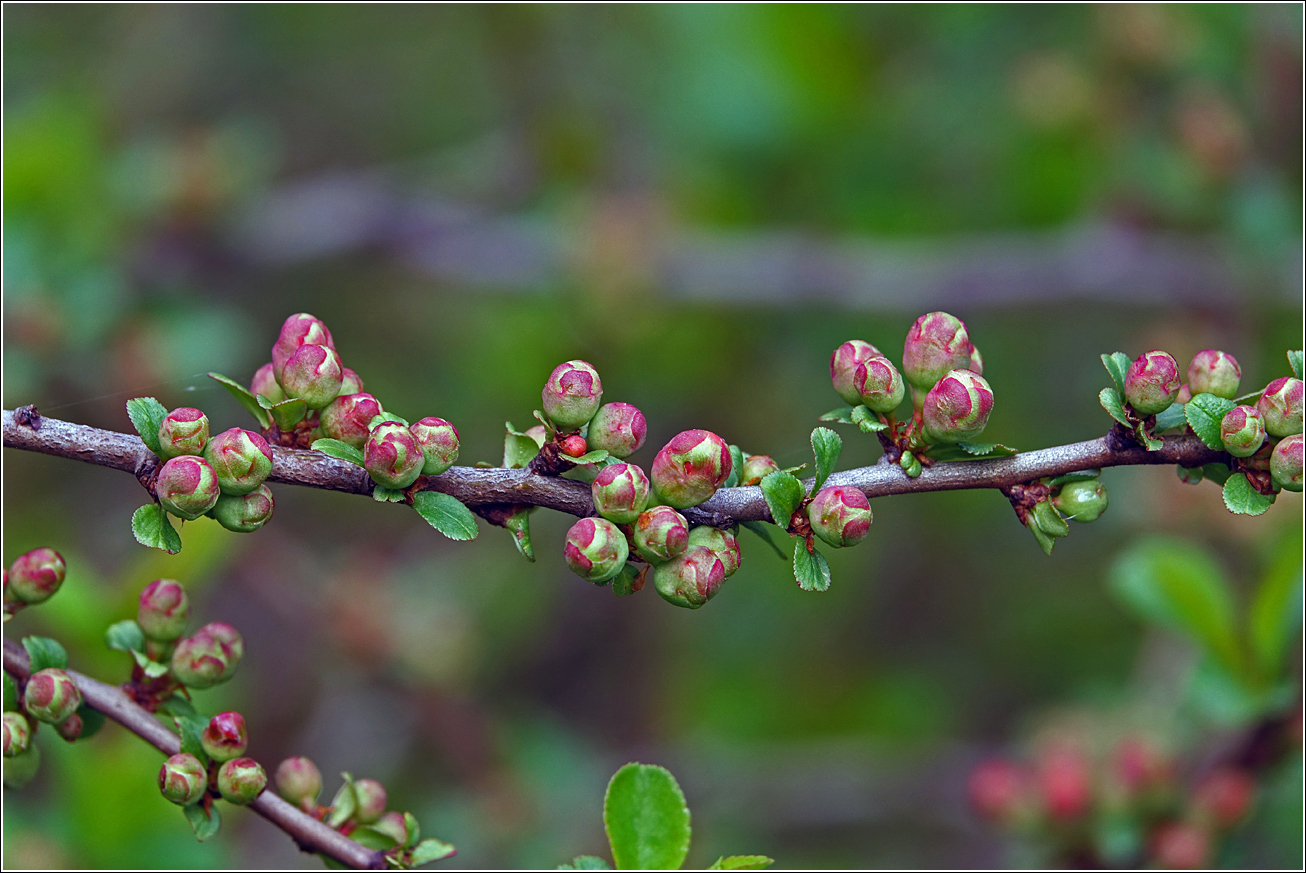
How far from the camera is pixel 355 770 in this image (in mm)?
2840

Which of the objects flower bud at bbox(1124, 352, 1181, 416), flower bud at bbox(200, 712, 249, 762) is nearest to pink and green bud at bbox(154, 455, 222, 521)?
flower bud at bbox(200, 712, 249, 762)

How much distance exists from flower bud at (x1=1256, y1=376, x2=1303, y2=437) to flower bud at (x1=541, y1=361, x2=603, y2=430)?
0.57m

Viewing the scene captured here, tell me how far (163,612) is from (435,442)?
15.3 inches

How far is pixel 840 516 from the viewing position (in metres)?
0.90

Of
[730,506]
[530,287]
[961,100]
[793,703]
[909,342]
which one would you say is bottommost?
[793,703]

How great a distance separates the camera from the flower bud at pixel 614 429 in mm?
969

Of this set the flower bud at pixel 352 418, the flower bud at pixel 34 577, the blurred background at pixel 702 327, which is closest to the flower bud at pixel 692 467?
the flower bud at pixel 352 418

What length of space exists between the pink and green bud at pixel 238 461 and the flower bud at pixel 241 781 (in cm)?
Result: 26

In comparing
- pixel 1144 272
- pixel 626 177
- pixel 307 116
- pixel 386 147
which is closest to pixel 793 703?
pixel 1144 272

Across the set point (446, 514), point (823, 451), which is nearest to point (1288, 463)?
point (823, 451)

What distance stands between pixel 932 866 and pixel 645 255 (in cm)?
168

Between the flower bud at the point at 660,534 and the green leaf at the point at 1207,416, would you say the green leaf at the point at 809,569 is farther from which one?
the green leaf at the point at 1207,416

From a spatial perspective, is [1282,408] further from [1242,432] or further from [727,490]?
[727,490]

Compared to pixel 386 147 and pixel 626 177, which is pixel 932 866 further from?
pixel 386 147
